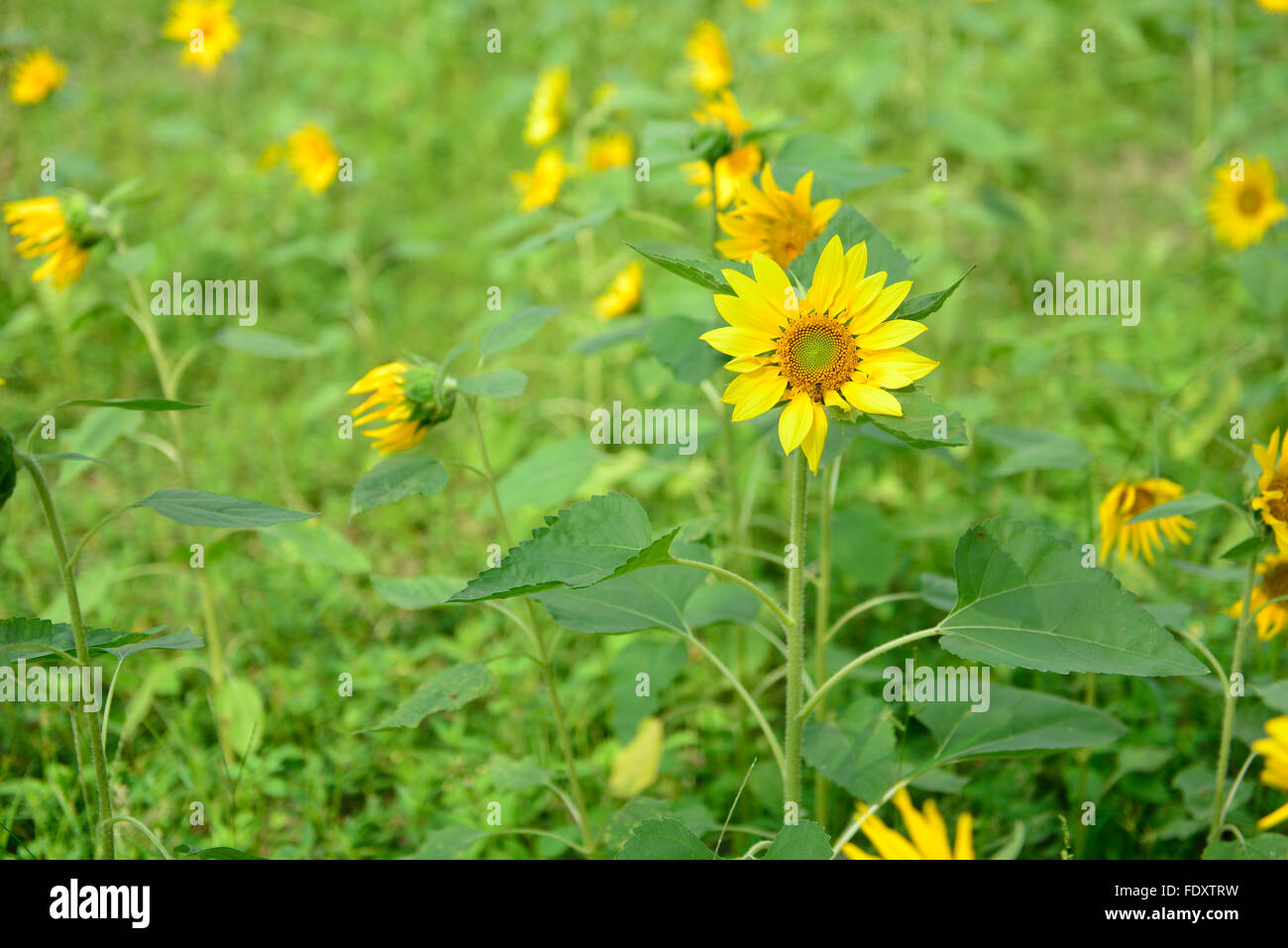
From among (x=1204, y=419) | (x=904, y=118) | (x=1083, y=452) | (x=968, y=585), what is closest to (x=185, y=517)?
(x=968, y=585)

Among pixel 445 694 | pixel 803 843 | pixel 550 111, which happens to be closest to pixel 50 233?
pixel 445 694

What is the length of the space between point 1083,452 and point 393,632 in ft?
5.02

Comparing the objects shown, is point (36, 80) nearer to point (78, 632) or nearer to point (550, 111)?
point (550, 111)

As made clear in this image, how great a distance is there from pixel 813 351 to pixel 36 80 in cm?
286

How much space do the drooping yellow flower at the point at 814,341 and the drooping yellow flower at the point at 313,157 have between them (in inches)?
85.2

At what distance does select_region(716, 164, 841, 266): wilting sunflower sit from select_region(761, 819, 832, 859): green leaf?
2.61 ft

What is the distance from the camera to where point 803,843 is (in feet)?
3.60

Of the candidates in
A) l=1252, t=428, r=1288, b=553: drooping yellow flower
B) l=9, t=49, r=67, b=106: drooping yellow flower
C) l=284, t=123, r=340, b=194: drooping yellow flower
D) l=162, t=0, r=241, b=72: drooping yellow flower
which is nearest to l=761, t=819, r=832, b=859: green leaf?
l=1252, t=428, r=1288, b=553: drooping yellow flower

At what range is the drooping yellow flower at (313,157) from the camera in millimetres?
2900

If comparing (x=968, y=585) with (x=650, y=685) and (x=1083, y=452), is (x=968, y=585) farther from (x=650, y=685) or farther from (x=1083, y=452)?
(x=650, y=685)

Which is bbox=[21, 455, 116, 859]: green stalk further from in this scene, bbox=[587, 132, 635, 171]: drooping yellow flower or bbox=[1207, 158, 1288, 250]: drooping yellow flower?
bbox=[1207, 158, 1288, 250]: drooping yellow flower

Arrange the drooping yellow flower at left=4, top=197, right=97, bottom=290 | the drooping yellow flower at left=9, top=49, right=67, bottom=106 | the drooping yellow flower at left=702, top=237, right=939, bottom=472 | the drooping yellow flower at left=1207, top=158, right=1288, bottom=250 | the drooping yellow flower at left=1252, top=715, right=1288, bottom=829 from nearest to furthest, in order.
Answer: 1. the drooping yellow flower at left=1252, top=715, right=1288, bottom=829
2. the drooping yellow flower at left=702, top=237, right=939, bottom=472
3. the drooping yellow flower at left=4, top=197, right=97, bottom=290
4. the drooping yellow flower at left=1207, top=158, right=1288, bottom=250
5. the drooping yellow flower at left=9, top=49, right=67, bottom=106

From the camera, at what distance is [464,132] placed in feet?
13.7

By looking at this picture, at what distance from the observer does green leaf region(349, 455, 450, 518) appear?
126 centimetres
